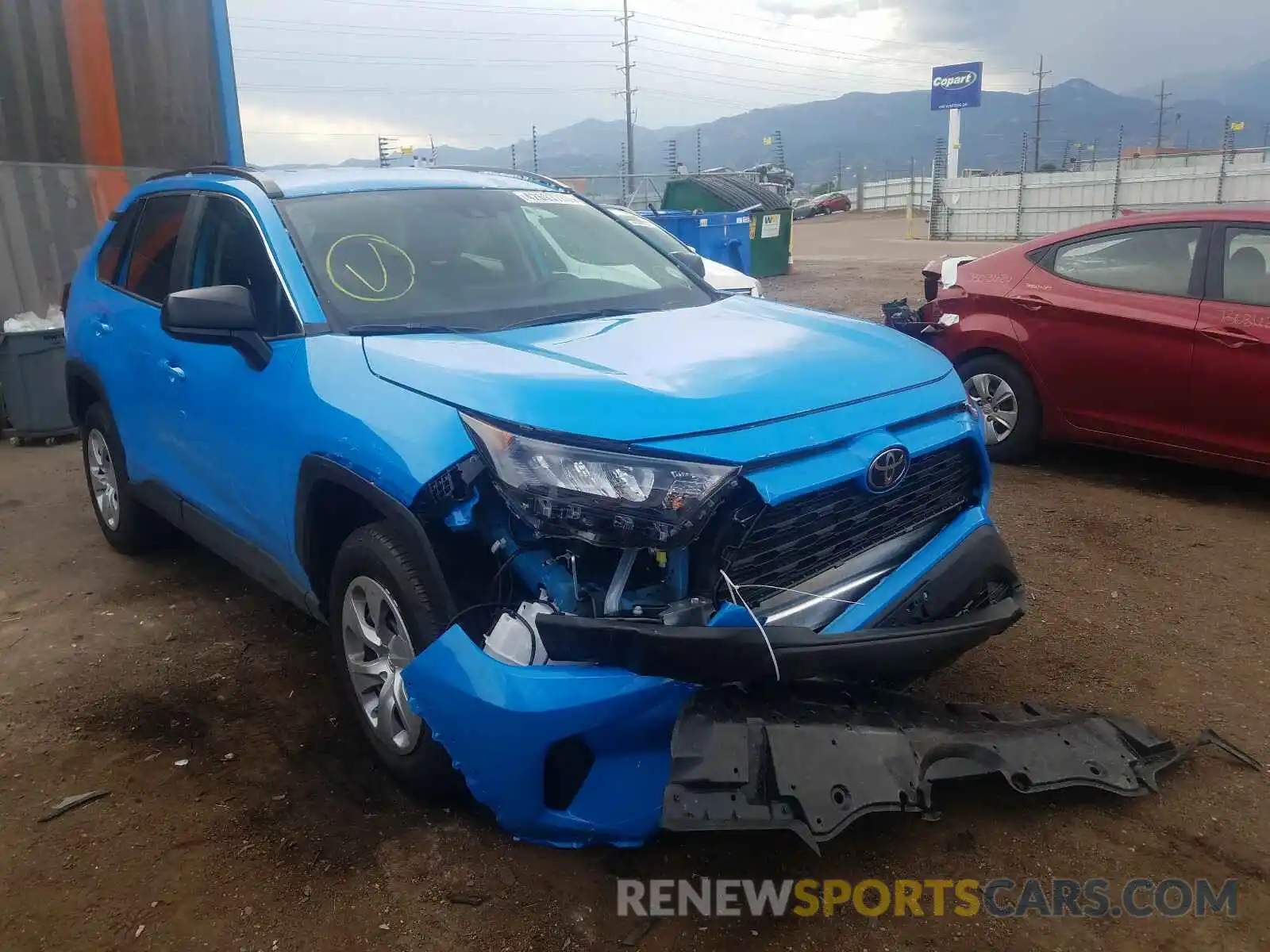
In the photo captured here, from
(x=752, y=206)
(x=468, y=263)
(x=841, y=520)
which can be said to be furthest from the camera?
(x=752, y=206)

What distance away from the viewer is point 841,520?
2.53m

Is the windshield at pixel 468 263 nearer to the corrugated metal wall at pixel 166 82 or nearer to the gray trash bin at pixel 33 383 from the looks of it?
the gray trash bin at pixel 33 383

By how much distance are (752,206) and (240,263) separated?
53.6ft

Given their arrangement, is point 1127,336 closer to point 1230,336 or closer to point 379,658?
point 1230,336

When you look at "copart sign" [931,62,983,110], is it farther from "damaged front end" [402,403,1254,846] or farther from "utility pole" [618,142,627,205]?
"damaged front end" [402,403,1254,846]

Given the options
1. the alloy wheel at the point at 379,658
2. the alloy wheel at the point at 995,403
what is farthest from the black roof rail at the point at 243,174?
the alloy wheel at the point at 995,403

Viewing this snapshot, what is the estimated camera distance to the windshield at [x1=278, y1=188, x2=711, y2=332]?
318 centimetres

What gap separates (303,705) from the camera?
3.53 meters

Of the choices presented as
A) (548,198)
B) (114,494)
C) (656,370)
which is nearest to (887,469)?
(656,370)

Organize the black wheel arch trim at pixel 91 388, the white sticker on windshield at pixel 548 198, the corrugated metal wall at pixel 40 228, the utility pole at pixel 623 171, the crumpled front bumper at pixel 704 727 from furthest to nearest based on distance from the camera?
the utility pole at pixel 623 171 → the corrugated metal wall at pixel 40 228 → the black wheel arch trim at pixel 91 388 → the white sticker on windshield at pixel 548 198 → the crumpled front bumper at pixel 704 727

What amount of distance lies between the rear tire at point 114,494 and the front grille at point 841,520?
338 cm

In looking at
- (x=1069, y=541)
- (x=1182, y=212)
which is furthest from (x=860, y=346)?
(x=1182, y=212)

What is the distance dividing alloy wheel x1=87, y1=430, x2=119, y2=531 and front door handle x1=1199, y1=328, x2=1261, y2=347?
18.2ft

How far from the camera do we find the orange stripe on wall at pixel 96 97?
8.75 meters
